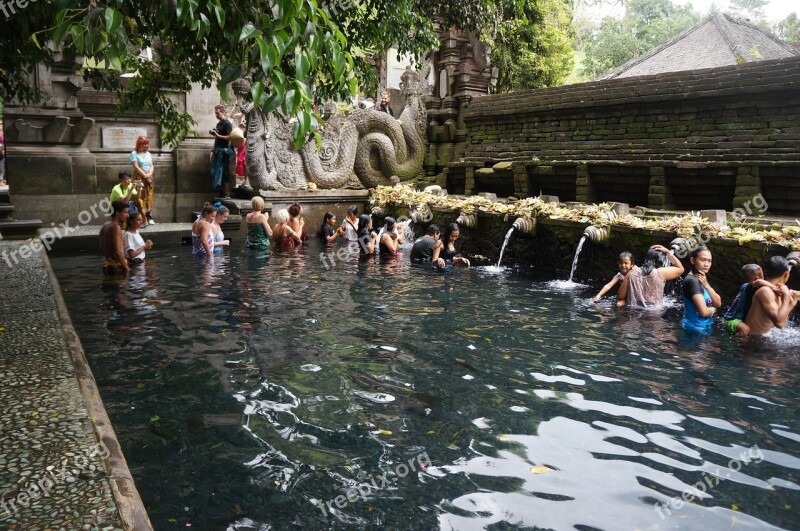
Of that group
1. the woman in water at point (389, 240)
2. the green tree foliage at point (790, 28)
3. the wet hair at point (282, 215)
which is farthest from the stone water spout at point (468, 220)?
the green tree foliage at point (790, 28)

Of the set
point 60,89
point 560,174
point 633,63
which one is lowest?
point 560,174

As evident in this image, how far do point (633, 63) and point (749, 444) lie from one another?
20.2 meters

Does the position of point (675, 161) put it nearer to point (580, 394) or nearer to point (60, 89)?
point (580, 394)

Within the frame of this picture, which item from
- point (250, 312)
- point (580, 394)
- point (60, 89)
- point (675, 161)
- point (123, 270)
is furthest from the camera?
point (60, 89)

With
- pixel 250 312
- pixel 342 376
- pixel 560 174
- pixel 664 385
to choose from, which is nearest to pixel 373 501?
pixel 342 376

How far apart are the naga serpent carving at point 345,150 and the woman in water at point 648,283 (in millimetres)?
8238

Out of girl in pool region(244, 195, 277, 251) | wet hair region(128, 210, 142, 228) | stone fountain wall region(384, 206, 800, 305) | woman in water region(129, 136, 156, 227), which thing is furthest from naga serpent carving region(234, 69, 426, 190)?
wet hair region(128, 210, 142, 228)

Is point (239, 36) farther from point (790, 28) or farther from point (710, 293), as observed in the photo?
point (790, 28)

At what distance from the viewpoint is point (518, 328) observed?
731cm

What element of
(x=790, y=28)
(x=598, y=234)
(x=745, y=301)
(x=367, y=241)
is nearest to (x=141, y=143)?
(x=367, y=241)

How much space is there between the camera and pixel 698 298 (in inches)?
277

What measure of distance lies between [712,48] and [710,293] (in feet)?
54.2

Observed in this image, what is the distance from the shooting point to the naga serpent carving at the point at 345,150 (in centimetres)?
1533

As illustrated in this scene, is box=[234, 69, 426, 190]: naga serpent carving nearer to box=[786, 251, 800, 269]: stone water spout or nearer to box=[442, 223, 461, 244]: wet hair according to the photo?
box=[442, 223, 461, 244]: wet hair
